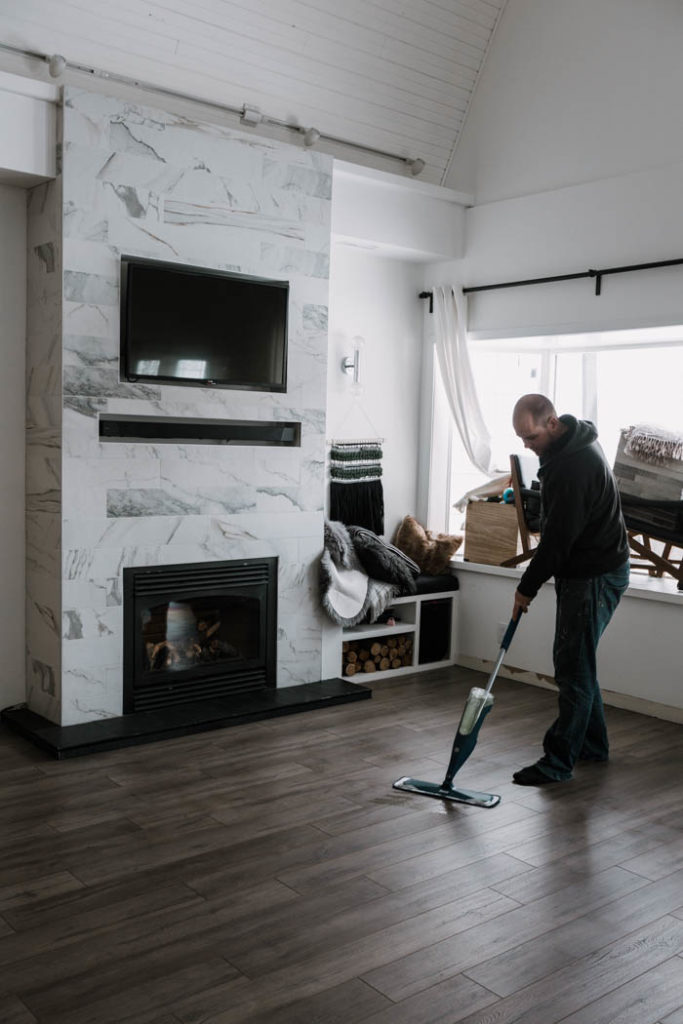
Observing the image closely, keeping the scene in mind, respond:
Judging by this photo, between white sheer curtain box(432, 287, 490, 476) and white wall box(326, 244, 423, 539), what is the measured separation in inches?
9.1

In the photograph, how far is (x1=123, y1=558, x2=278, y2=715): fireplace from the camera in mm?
4547

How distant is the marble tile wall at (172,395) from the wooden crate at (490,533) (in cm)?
114

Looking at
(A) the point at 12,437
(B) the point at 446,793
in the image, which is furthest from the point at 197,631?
(B) the point at 446,793

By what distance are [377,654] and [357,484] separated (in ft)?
3.35

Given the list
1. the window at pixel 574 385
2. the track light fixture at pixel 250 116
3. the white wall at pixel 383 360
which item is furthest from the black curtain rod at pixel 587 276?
the track light fixture at pixel 250 116

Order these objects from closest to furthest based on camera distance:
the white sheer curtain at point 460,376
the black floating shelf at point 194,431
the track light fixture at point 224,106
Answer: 1. the track light fixture at point 224,106
2. the black floating shelf at point 194,431
3. the white sheer curtain at point 460,376

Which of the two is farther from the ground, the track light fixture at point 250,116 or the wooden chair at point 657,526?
the track light fixture at point 250,116

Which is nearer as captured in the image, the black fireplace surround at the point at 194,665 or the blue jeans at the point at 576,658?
the blue jeans at the point at 576,658

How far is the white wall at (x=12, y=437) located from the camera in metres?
4.46

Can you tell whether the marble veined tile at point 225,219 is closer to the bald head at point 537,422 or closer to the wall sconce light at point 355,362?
the wall sconce light at point 355,362

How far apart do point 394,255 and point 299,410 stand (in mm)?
1466

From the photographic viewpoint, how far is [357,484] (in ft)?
19.2

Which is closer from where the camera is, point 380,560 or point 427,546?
point 380,560

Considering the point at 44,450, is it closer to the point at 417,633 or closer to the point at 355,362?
the point at 355,362
